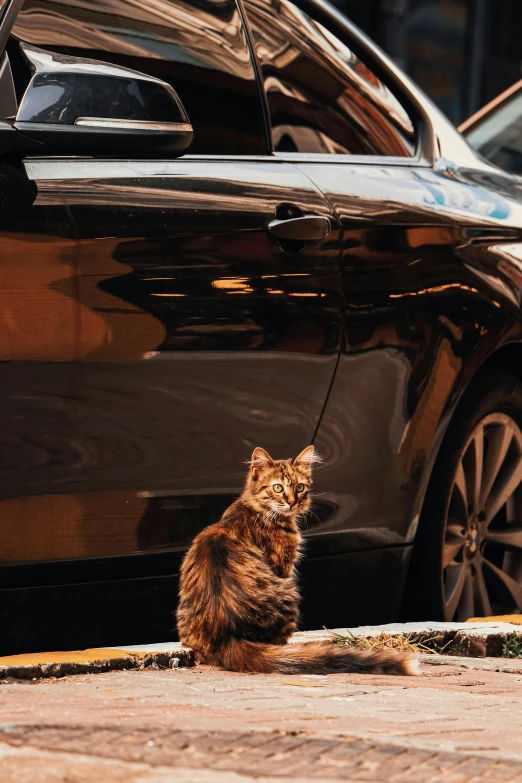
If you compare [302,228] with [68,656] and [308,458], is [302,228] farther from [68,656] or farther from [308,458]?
[68,656]

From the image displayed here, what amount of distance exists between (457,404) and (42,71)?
1676 mm

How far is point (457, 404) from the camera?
190 inches

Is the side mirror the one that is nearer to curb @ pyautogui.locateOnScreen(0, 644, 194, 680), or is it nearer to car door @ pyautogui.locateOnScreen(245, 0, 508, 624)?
car door @ pyautogui.locateOnScreen(245, 0, 508, 624)

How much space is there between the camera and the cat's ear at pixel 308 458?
4355 millimetres

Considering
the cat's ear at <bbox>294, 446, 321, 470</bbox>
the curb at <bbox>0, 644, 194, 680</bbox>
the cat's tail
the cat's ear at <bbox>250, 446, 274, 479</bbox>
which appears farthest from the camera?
the cat's ear at <bbox>294, 446, 321, 470</bbox>

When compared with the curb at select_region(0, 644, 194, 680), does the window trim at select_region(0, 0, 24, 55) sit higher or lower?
higher

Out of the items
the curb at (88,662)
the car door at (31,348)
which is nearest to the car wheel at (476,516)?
the curb at (88,662)

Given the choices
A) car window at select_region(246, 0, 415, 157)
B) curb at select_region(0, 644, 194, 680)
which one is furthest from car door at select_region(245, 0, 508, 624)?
curb at select_region(0, 644, 194, 680)

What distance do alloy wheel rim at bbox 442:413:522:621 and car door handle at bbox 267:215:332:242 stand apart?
84cm

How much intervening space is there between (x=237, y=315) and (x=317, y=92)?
3.07ft

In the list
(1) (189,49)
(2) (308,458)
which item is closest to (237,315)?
(2) (308,458)

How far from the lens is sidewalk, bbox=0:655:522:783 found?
275 cm

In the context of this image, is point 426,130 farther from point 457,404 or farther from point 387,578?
point 387,578

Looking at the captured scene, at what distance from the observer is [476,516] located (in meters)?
4.95
